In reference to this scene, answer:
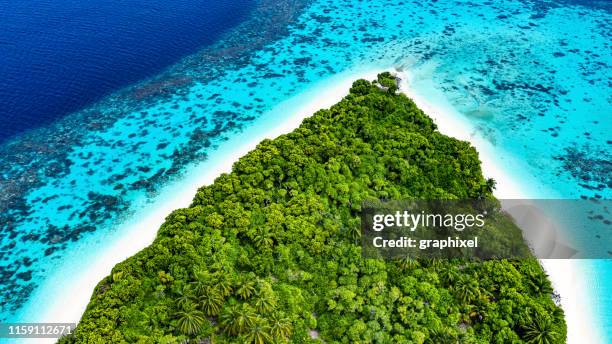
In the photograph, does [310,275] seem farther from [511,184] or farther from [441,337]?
[511,184]

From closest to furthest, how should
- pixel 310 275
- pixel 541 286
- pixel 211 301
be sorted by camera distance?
pixel 211 301 → pixel 541 286 → pixel 310 275

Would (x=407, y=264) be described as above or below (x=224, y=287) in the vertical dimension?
below

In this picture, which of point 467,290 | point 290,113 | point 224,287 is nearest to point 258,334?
point 224,287

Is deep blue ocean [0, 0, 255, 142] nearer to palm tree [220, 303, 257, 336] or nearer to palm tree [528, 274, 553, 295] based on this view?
palm tree [220, 303, 257, 336]

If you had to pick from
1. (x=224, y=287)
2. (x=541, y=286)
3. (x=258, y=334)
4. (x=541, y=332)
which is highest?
(x=224, y=287)

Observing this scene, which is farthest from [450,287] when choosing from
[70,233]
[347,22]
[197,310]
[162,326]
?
[347,22]

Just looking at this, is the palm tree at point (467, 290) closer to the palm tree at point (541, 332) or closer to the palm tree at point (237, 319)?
the palm tree at point (541, 332)
